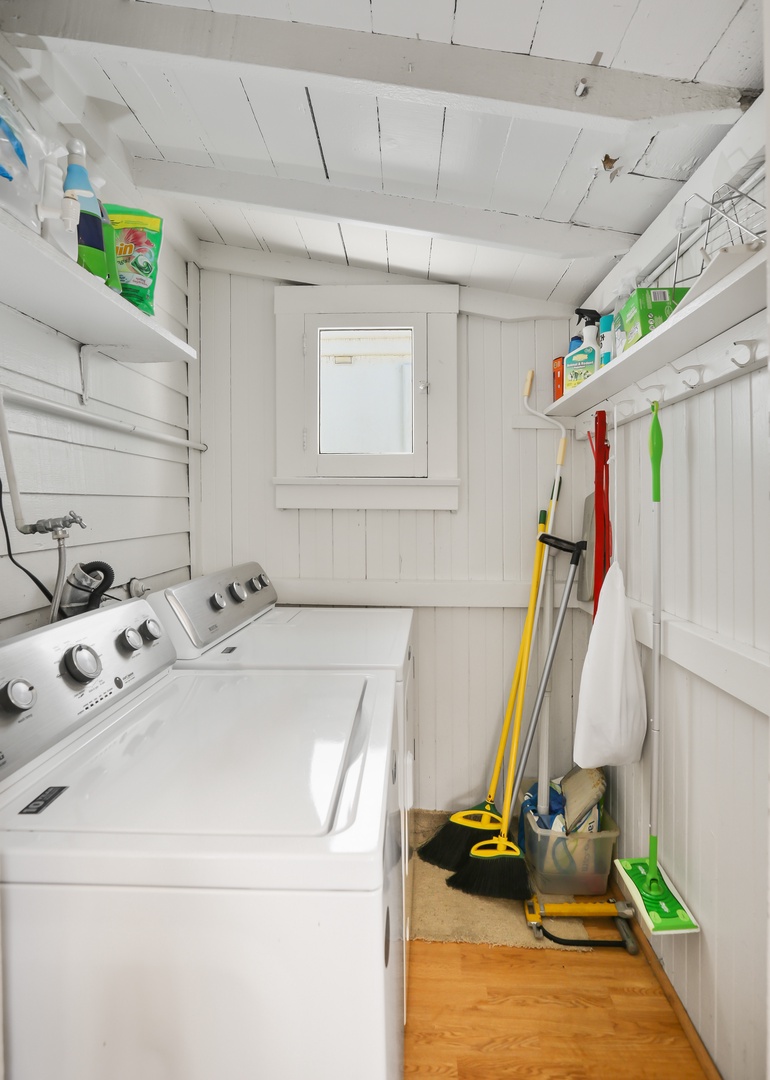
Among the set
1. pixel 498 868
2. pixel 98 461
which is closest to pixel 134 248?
pixel 98 461

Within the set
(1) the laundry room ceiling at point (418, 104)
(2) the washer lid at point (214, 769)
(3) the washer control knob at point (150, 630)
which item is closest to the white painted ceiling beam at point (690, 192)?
(1) the laundry room ceiling at point (418, 104)

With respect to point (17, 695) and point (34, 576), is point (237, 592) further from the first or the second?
point (17, 695)

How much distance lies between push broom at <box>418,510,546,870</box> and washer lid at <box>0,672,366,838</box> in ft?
3.90

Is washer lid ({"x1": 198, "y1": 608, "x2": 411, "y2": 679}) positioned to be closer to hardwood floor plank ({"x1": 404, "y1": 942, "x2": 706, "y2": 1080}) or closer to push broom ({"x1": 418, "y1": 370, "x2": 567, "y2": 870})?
push broom ({"x1": 418, "y1": 370, "x2": 567, "y2": 870})

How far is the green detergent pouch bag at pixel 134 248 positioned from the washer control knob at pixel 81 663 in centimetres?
79

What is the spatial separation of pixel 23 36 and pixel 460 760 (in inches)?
97.4

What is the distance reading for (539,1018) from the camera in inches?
62.1

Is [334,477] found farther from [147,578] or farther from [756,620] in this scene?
[756,620]

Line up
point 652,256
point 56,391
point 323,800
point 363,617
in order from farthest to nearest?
point 363,617 → point 652,256 → point 56,391 → point 323,800

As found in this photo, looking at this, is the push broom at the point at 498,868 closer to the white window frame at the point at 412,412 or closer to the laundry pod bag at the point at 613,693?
the laundry pod bag at the point at 613,693

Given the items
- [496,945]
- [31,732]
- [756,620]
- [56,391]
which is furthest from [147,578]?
[756,620]

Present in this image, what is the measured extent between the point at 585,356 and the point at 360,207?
86 centimetres

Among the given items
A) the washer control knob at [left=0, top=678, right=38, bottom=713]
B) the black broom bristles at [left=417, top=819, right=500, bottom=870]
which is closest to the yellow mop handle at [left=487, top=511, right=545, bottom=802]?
the black broom bristles at [left=417, top=819, right=500, bottom=870]

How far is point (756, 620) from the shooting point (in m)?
1.24
